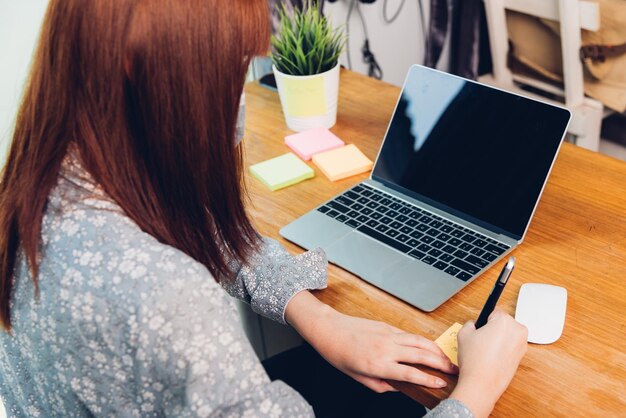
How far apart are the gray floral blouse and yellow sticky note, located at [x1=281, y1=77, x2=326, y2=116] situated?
62cm

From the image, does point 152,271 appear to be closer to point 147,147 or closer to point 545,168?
point 147,147

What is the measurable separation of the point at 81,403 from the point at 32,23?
81cm

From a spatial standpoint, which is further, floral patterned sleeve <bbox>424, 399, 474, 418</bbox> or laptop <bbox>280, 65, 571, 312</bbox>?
laptop <bbox>280, 65, 571, 312</bbox>

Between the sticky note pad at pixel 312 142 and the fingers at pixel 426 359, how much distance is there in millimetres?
492

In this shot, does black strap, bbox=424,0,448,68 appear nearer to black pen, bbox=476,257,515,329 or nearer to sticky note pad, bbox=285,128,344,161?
sticky note pad, bbox=285,128,344,161

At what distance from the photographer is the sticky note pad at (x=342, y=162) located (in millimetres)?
1072

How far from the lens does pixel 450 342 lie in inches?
30.0

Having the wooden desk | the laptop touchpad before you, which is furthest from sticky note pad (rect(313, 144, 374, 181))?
the laptop touchpad

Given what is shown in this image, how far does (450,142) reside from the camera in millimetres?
967

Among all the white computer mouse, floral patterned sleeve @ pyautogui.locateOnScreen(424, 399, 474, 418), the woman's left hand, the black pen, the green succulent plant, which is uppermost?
the green succulent plant

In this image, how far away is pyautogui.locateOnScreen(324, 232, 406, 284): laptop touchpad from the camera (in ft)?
2.84

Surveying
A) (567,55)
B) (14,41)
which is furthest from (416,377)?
(567,55)

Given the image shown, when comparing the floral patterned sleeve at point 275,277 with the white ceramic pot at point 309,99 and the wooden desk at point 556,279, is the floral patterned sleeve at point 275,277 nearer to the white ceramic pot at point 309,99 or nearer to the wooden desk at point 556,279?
the wooden desk at point 556,279

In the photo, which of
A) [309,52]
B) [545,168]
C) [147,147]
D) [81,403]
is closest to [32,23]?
[309,52]
